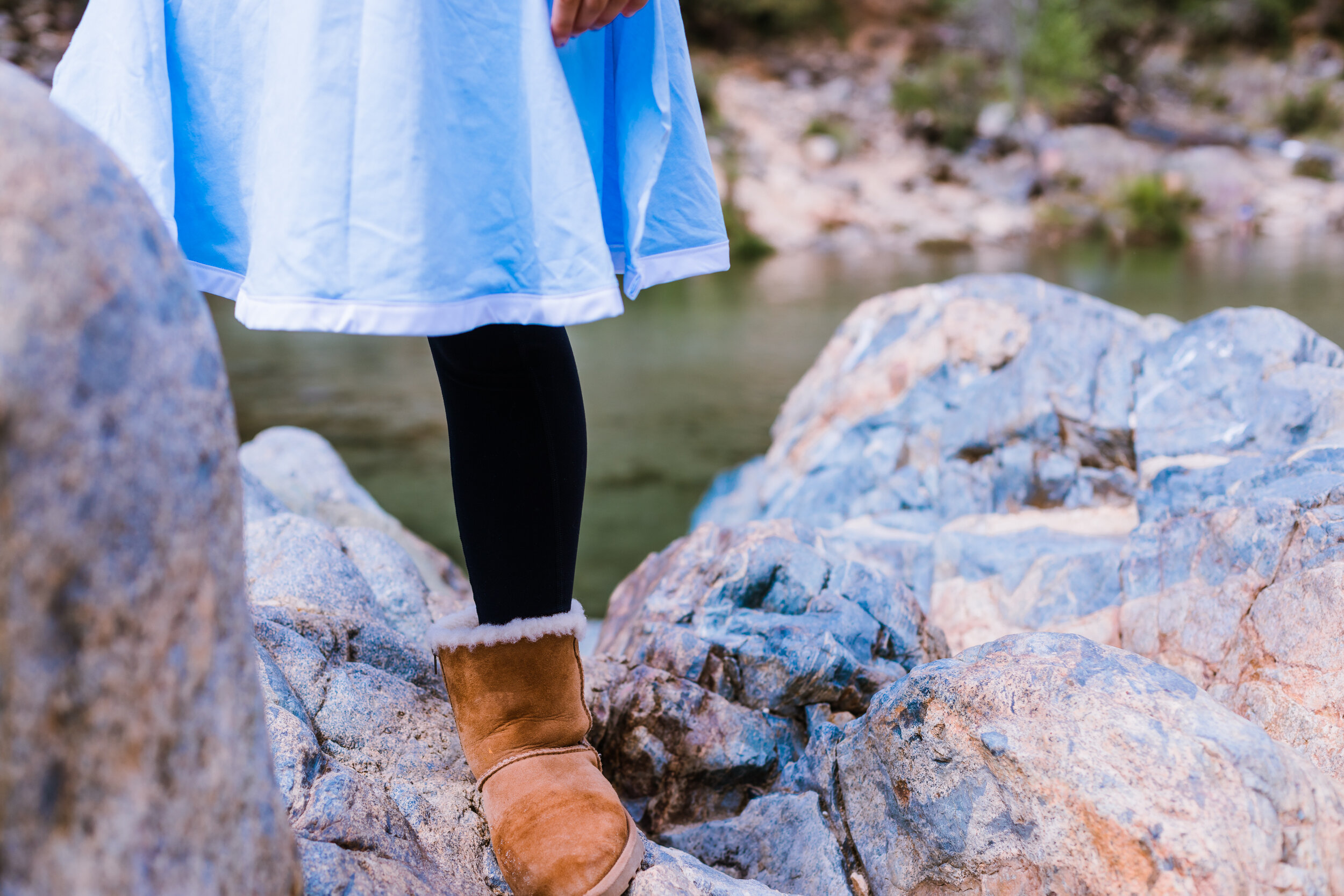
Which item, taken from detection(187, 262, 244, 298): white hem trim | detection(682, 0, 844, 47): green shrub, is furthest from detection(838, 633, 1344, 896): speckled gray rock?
detection(682, 0, 844, 47): green shrub

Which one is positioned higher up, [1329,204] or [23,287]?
[23,287]

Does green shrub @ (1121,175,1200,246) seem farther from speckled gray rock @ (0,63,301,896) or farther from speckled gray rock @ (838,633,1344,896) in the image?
speckled gray rock @ (0,63,301,896)

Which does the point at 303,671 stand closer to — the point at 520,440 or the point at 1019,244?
the point at 520,440

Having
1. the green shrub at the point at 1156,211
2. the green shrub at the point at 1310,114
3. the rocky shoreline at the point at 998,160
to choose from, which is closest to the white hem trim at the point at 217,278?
the rocky shoreline at the point at 998,160

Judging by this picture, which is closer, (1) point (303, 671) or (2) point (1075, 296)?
(1) point (303, 671)

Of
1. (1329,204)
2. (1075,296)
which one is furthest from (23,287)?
(1329,204)

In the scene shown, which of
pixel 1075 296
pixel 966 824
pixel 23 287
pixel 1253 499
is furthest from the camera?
pixel 1075 296

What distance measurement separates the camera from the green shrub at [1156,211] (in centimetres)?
946

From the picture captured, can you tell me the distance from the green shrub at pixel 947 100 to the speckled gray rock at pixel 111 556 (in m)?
13.7

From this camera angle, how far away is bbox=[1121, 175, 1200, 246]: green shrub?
946 centimetres

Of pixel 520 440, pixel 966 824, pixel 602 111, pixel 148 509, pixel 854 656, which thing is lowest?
pixel 854 656

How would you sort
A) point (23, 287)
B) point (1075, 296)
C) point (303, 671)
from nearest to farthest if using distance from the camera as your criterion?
1. point (23, 287)
2. point (303, 671)
3. point (1075, 296)

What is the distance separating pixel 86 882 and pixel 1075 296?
Answer: 7.95 feet

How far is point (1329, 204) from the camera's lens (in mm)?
10094
